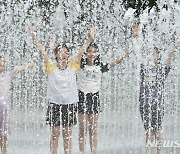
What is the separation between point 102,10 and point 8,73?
10.1 m

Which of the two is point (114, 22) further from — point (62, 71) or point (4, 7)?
point (62, 71)

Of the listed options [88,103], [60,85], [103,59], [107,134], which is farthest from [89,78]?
[103,59]

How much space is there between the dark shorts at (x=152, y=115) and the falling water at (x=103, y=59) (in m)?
0.62

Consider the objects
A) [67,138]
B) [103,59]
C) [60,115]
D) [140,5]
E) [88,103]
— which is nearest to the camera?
[60,115]

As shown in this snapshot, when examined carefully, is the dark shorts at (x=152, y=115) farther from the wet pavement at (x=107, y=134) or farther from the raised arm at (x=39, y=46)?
the raised arm at (x=39, y=46)

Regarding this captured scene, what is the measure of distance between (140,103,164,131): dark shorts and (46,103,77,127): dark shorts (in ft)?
2.54

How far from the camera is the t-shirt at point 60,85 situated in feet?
17.7

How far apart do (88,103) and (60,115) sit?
36 centimetres

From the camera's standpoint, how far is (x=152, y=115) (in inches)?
226

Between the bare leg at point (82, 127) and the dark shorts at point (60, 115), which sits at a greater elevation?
the dark shorts at point (60, 115)

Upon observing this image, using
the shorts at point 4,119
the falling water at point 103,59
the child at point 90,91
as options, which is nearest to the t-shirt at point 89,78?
the child at point 90,91

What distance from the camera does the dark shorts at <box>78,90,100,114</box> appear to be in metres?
5.61

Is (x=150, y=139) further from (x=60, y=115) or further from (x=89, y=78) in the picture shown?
(x=60, y=115)

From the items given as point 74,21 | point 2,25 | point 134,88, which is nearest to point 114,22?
point 74,21
